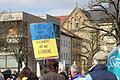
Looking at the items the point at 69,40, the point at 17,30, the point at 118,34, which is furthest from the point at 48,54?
the point at 69,40

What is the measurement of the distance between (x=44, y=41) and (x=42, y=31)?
0.32m

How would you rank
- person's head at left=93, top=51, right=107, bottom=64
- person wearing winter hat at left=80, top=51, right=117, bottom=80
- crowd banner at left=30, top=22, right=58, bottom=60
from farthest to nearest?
crowd banner at left=30, top=22, right=58, bottom=60 < person's head at left=93, top=51, right=107, bottom=64 < person wearing winter hat at left=80, top=51, right=117, bottom=80

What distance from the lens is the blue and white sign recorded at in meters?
11.7

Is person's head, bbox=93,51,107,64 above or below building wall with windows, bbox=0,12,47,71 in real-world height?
above

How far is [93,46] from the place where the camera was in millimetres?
68375

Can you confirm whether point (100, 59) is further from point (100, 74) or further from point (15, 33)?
point (15, 33)

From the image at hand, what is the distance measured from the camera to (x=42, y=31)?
464 inches

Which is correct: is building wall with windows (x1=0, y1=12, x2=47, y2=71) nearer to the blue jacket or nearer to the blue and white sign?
the blue and white sign

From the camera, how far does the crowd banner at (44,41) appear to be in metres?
11.3

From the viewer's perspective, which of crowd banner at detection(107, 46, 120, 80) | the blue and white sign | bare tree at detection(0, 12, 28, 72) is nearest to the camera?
crowd banner at detection(107, 46, 120, 80)

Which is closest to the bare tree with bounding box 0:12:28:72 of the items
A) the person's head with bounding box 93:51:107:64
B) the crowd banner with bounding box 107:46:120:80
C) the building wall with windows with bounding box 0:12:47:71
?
the building wall with windows with bounding box 0:12:47:71

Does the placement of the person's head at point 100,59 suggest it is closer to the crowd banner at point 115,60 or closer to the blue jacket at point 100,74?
the blue jacket at point 100,74

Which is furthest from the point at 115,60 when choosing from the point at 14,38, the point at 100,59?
the point at 14,38

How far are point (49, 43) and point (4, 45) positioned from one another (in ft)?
128
